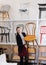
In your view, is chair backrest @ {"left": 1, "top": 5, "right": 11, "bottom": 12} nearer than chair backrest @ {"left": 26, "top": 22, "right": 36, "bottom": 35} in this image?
No

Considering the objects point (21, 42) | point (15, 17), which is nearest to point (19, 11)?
point (15, 17)

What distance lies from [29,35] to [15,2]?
1.19 metres

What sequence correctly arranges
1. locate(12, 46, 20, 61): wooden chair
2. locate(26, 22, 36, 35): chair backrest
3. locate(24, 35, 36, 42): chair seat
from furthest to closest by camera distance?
1. locate(26, 22, 36, 35): chair backrest
2. locate(12, 46, 20, 61): wooden chair
3. locate(24, 35, 36, 42): chair seat

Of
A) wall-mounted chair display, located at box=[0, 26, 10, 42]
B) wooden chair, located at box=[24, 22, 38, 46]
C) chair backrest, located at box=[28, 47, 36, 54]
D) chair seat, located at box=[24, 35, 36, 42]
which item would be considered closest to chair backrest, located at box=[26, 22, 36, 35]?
wooden chair, located at box=[24, 22, 38, 46]

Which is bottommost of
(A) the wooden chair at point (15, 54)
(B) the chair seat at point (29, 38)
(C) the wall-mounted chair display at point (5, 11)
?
(A) the wooden chair at point (15, 54)

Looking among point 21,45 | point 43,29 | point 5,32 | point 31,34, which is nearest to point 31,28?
point 31,34

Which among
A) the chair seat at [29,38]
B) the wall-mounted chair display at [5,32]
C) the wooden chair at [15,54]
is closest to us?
the chair seat at [29,38]

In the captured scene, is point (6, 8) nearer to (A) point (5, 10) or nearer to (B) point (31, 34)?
(A) point (5, 10)

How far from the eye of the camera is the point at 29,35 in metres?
5.01

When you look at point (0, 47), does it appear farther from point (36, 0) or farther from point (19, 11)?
point (36, 0)

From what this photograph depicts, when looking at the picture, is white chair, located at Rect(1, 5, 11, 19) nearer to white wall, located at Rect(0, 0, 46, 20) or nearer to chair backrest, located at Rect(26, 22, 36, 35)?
white wall, located at Rect(0, 0, 46, 20)

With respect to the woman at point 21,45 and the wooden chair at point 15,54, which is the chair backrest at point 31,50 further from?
the wooden chair at point 15,54

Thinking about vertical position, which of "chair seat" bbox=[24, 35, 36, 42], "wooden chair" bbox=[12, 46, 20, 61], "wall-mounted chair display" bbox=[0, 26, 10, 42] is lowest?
"wooden chair" bbox=[12, 46, 20, 61]

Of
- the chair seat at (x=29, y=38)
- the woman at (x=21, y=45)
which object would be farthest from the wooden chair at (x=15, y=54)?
the chair seat at (x=29, y=38)
